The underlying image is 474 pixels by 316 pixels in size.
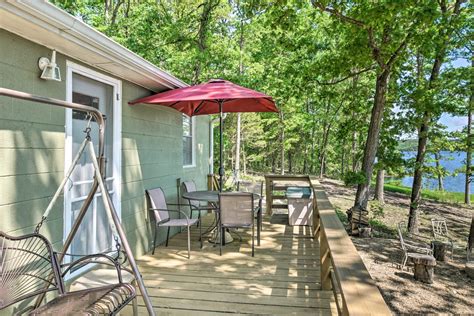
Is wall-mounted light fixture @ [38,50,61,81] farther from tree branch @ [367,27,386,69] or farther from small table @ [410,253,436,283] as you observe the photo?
small table @ [410,253,436,283]

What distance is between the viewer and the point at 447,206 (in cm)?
1425

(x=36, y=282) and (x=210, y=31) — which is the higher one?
(x=210, y=31)

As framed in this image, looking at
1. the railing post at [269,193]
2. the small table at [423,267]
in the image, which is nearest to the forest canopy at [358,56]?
the railing post at [269,193]

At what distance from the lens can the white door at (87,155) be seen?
3027mm

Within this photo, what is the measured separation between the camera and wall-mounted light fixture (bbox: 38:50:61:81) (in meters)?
2.64

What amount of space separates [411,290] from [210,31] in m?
8.19

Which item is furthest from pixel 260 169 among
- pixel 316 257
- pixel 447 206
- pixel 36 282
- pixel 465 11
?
pixel 36 282

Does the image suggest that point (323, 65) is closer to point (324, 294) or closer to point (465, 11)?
point (465, 11)

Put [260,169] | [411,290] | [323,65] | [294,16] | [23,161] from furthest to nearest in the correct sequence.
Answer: [260,169]
[323,65]
[294,16]
[411,290]
[23,161]

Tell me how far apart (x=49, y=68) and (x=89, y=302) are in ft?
6.20

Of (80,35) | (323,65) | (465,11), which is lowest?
(80,35)

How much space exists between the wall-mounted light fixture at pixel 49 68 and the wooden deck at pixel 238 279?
2.10 metres

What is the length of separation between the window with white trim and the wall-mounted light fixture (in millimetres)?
3466

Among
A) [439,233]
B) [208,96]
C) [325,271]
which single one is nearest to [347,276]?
[325,271]
